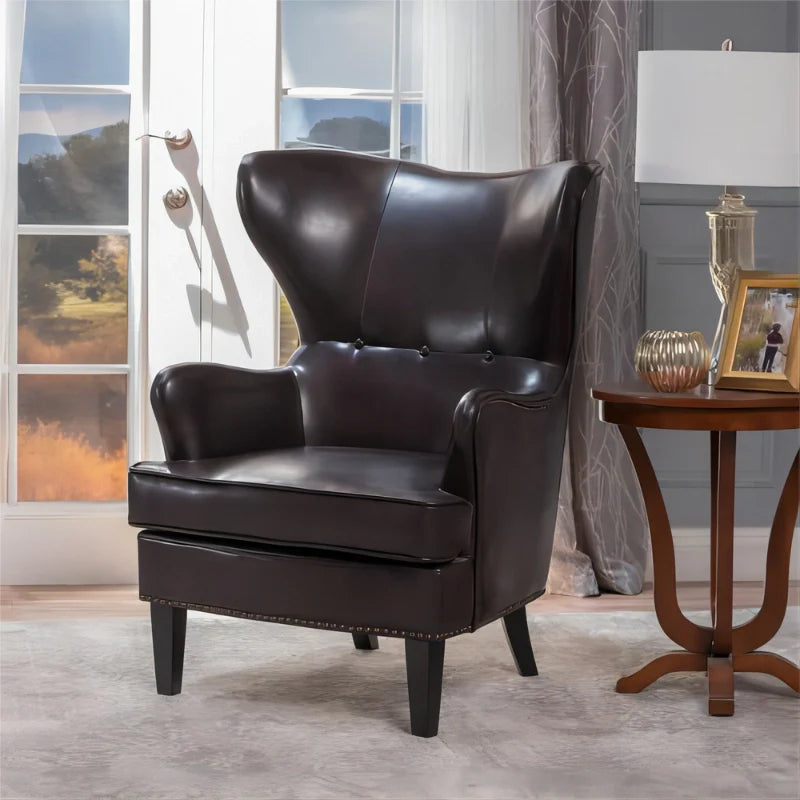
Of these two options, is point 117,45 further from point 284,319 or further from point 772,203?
point 772,203

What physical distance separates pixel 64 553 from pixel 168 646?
105 cm

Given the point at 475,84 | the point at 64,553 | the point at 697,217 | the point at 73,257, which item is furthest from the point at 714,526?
the point at 73,257

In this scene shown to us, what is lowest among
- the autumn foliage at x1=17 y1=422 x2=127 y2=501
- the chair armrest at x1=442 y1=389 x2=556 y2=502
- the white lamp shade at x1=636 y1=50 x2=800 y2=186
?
the autumn foliage at x1=17 y1=422 x2=127 y2=501

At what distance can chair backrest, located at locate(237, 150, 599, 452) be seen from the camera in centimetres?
228

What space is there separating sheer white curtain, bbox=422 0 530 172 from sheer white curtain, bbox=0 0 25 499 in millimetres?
1081

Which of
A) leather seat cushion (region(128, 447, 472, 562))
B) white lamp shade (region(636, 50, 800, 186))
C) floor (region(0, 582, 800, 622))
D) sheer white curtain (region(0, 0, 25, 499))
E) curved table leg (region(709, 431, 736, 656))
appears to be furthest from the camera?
sheer white curtain (region(0, 0, 25, 499))

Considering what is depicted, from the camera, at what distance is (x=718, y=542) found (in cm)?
210

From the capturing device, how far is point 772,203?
10.4ft

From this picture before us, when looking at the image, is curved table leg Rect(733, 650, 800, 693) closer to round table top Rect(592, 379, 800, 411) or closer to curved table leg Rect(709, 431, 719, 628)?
curved table leg Rect(709, 431, 719, 628)

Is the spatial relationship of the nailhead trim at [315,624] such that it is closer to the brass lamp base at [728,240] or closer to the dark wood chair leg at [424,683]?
the dark wood chair leg at [424,683]

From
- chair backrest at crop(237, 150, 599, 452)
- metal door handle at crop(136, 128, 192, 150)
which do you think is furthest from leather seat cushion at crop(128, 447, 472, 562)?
metal door handle at crop(136, 128, 192, 150)

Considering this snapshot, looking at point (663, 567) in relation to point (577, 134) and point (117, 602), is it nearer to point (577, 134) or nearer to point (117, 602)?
point (577, 134)

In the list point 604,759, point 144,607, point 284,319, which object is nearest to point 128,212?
point 284,319

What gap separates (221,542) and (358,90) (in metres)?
1.54
